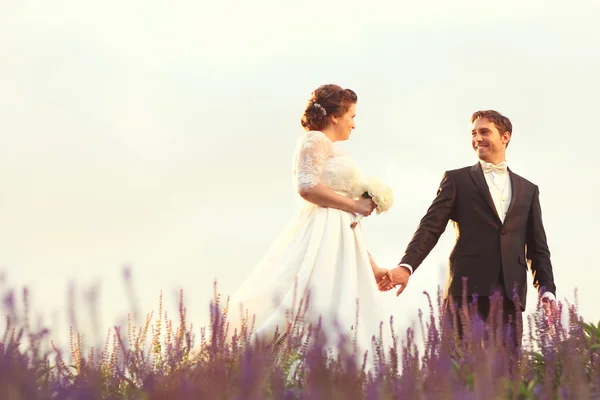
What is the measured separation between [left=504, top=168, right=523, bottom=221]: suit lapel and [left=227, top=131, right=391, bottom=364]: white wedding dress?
114cm

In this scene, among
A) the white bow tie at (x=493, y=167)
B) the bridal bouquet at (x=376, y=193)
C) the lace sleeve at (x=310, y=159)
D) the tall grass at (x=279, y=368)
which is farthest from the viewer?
the white bow tie at (x=493, y=167)

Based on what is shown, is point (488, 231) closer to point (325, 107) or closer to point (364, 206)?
point (364, 206)

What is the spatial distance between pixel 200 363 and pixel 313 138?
9.12 feet

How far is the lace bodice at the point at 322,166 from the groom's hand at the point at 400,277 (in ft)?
2.29

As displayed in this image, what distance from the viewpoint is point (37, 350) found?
8.77 feet

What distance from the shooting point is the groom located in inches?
228

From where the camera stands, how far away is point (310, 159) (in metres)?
5.43

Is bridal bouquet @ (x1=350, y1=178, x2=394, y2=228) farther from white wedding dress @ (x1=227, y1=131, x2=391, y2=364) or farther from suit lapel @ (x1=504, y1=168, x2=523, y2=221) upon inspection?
suit lapel @ (x1=504, y1=168, x2=523, y2=221)

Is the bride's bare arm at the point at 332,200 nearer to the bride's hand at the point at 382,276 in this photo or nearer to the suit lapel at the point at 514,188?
the bride's hand at the point at 382,276

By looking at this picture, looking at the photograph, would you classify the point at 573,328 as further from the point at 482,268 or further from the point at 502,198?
the point at 502,198

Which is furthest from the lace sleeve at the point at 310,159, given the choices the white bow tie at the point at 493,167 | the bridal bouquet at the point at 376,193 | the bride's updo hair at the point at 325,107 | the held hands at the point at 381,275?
the white bow tie at the point at 493,167

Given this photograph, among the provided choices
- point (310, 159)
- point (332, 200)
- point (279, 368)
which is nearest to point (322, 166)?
point (310, 159)

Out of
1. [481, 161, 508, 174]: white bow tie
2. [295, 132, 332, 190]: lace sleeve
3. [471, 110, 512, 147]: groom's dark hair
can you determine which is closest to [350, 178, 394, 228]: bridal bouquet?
[295, 132, 332, 190]: lace sleeve

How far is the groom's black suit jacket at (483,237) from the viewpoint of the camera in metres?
5.78
